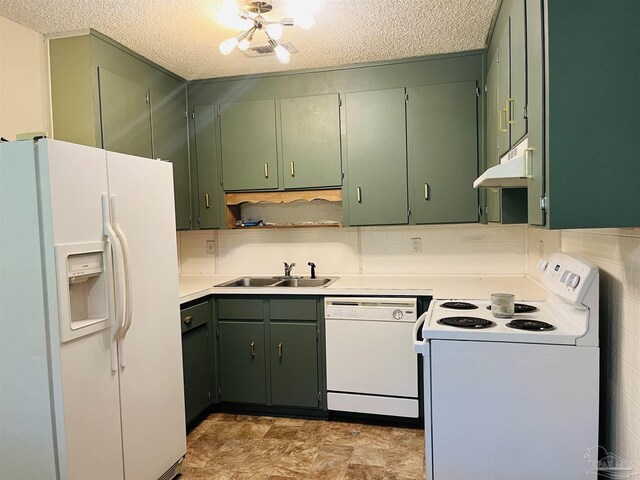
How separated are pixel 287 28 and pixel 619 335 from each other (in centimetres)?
218

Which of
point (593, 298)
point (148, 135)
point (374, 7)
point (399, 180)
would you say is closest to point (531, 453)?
point (593, 298)

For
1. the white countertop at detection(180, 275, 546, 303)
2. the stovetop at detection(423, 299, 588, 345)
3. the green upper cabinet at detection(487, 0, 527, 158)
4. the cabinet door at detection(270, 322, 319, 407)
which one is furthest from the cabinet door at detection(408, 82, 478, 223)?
the cabinet door at detection(270, 322, 319, 407)

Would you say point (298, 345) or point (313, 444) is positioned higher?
point (298, 345)

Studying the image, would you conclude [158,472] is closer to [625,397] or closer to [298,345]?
[298,345]

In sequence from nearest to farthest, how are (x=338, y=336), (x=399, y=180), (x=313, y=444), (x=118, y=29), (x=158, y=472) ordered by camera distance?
1. (x=158, y=472)
2. (x=118, y=29)
3. (x=313, y=444)
4. (x=338, y=336)
5. (x=399, y=180)

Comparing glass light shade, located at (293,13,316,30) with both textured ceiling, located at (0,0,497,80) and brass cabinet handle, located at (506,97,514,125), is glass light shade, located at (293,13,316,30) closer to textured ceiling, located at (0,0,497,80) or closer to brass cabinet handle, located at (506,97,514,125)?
textured ceiling, located at (0,0,497,80)

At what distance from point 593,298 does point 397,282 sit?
1456 mm

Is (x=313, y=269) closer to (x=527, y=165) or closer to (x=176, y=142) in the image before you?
(x=176, y=142)

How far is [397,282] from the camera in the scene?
307 centimetres

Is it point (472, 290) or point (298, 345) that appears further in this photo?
point (298, 345)

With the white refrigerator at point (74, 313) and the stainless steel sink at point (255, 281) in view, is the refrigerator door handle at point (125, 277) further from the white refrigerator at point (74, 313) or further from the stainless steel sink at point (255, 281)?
the stainless steel sink at point (255, 281)

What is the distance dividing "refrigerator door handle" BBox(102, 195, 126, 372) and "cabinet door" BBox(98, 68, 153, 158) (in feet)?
3.01

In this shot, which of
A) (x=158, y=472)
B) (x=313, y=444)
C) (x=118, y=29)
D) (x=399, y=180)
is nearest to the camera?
(x=158, y=472)

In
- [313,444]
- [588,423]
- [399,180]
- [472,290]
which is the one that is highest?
[399,180]
